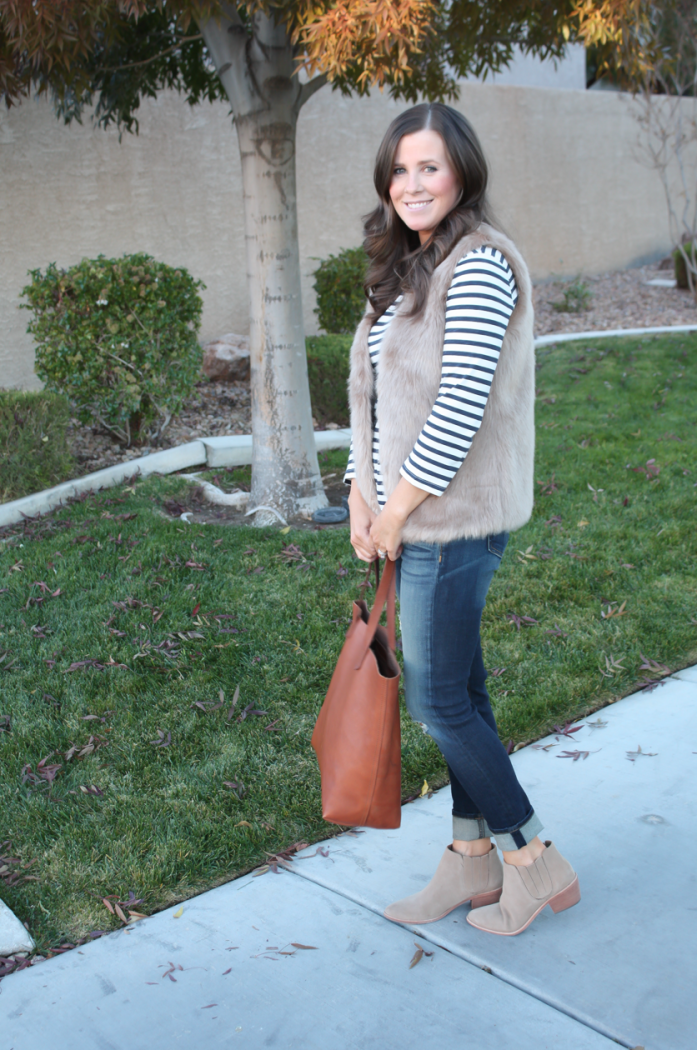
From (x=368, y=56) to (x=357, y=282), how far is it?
5005mm

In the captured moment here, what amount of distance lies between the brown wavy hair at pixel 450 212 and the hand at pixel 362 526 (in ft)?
1.63

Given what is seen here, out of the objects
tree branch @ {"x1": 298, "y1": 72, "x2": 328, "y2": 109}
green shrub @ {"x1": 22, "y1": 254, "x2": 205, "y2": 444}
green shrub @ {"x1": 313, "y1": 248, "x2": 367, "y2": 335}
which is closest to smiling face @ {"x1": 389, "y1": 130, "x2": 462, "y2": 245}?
tree branch @ {"x1": 298, "y1": 72, "x2": 328, "y2": 109}

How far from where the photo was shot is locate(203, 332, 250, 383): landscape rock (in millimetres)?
8984

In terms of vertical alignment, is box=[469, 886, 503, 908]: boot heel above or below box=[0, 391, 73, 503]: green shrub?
below

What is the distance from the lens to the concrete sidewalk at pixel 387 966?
6.68ft

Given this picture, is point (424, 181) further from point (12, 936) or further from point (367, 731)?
point (12, 936)

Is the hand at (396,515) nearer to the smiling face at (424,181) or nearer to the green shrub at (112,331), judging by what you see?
the smiling face at (424,181)

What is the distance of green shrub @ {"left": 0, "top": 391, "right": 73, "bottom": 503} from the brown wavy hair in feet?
13.9

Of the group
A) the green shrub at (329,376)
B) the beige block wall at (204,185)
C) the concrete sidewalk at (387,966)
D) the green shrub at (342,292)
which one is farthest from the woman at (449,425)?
the green shrub at (342,292)

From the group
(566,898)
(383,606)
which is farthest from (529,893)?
(383,606)

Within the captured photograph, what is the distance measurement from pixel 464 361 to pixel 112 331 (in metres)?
5.23

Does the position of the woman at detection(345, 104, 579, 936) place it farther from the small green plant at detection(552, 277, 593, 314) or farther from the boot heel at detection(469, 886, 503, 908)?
the small green plant at detection(552, 277, 593, 314)

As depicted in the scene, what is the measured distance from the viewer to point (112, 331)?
6609 mm

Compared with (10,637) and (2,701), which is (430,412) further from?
(10,637)
